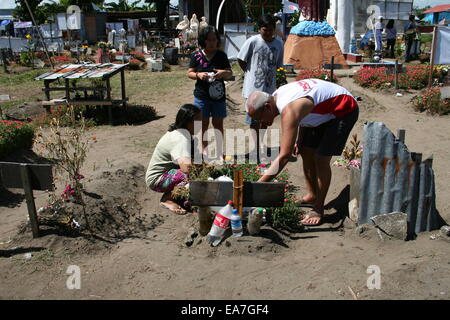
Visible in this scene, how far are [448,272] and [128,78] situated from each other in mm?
13201

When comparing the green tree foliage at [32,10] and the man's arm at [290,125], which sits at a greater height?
the green tree foliage at [32,10]

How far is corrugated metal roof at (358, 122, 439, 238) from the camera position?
3549 millimetres

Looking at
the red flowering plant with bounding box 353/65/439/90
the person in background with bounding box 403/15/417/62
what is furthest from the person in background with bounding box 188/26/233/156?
the person in background with bounding box 403/15/417/62

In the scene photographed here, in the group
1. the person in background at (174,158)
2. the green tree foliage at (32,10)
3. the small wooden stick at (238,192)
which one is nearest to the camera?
the small wooden stick at (238,192)

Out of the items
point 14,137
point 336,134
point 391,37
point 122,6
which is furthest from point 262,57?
point 122,6

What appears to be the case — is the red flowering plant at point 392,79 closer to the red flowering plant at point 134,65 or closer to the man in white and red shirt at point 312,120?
the man in white and red shirt at point 312,120

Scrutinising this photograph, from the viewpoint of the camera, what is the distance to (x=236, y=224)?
3.46 metres

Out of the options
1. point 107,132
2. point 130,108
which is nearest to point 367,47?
point 130,108

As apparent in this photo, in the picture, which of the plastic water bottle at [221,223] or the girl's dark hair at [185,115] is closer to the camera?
the plastic water bottle at [221,223]

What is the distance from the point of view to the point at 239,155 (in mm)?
6020

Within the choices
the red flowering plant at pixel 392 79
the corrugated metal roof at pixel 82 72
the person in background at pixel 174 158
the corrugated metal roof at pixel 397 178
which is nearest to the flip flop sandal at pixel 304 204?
the corrugated metal roof at pixel 397 178

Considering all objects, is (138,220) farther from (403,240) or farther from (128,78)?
(128,78)

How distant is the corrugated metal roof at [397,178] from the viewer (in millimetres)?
3549

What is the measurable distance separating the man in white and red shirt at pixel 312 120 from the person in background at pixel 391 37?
1489 cm
